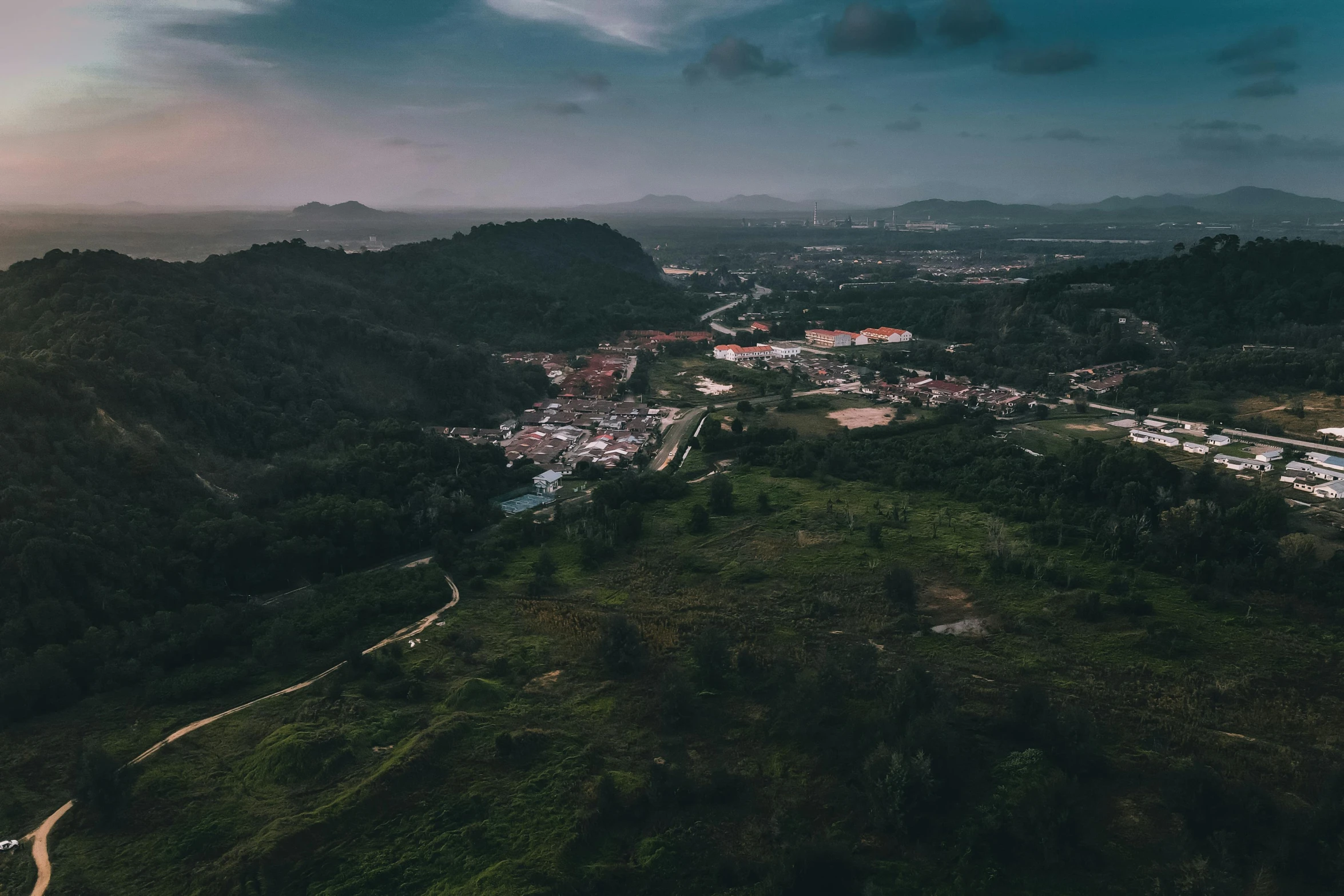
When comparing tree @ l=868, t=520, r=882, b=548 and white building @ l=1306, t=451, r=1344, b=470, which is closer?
tree @ l=868, t=520, r=882, b=548

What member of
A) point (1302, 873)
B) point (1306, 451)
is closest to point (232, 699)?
point (1302, 873)

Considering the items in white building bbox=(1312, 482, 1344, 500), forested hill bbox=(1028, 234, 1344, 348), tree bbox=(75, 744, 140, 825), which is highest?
forested hill bbox=(1028, 234, 1344, 348)

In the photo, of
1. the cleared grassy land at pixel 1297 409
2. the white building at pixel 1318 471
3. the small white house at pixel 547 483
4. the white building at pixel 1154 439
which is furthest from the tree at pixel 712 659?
the cleared grassy land at pixel 1297 409

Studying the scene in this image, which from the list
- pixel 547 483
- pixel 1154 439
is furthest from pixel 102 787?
pixel 1154 439

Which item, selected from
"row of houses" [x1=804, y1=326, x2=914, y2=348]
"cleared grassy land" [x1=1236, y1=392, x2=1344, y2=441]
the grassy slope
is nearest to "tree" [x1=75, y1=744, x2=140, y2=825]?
the grassy slope

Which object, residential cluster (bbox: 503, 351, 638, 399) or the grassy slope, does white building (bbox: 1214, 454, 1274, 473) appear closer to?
the grassy slope

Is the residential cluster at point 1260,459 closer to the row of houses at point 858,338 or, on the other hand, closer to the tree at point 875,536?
the tree at point 875,536

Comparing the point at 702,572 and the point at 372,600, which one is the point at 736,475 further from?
the point at 372,600
